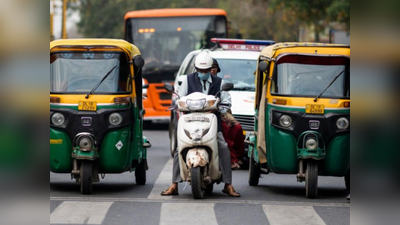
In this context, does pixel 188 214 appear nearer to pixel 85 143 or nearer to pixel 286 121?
pixel 85 143

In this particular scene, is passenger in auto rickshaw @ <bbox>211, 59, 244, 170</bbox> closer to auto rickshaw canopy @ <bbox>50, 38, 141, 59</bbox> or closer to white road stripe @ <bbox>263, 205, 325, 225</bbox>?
white road stripe @ <bbox>263, 205, 325, 225</bbox>

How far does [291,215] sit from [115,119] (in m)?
2.71

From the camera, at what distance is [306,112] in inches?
442

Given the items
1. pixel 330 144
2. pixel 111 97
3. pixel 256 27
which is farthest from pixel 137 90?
pixel 256 27

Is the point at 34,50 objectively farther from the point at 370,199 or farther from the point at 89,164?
the point at 89,164

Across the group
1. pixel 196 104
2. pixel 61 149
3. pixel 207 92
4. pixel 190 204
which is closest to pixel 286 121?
pixel 207 92

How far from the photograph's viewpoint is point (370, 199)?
15.7ft

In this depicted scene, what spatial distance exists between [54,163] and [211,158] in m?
1.97

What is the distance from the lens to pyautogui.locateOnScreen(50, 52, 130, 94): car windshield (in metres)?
11.4

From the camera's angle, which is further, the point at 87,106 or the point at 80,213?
the point at 87,106

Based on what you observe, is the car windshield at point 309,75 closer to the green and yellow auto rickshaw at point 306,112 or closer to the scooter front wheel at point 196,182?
the green and yellow auto rickshaw at point 306,112

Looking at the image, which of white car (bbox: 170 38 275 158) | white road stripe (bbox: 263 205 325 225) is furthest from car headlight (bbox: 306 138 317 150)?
white car (bbox: 170 38 275 158)

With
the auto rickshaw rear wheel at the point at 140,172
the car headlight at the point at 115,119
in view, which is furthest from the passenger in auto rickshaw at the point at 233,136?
the auto rickshaw rear wheel at the point at 140,172

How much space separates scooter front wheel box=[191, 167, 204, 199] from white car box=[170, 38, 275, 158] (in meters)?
4.33
